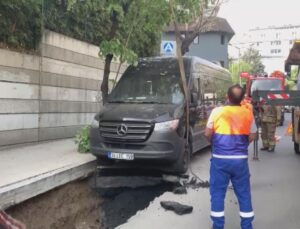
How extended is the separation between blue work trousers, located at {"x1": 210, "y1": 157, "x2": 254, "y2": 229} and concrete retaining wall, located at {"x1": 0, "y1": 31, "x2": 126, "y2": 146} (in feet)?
18.9

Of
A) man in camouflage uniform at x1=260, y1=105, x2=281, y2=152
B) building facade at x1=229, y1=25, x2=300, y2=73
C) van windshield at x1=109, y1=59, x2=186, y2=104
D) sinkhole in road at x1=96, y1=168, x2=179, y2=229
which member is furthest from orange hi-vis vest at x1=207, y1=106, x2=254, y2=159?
building facade at x1=229, y1=25, x2=300, y2=73

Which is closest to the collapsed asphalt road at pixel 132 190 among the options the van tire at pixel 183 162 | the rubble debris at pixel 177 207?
the rubble debris at pixel 177 207

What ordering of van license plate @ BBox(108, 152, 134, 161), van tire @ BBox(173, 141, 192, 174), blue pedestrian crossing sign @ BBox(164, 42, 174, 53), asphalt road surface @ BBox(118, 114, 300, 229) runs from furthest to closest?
blue pedestrian crossing sign @ BBox(164, 42, 174, 53), van tire @ BBox(173, 141, 192, 174), van license plate @ BBox(108, 152, 134, 161), asphalt road surface @ BBox(118, 114, 300, 229)

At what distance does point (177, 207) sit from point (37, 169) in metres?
2.65

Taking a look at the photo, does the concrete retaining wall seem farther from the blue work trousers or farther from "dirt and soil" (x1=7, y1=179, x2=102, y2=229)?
the blue work trousers

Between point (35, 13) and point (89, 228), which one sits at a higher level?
point (35, 13)

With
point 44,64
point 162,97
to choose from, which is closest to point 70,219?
point 162,97

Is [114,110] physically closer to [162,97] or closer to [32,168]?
[162,97]

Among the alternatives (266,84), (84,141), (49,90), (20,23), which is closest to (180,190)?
(84,141)

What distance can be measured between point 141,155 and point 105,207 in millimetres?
1223

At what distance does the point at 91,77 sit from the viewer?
13.7 meters

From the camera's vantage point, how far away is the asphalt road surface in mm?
6145

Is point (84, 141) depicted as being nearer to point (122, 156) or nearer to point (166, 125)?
point (122, 156)

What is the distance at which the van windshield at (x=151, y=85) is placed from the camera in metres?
9.44
